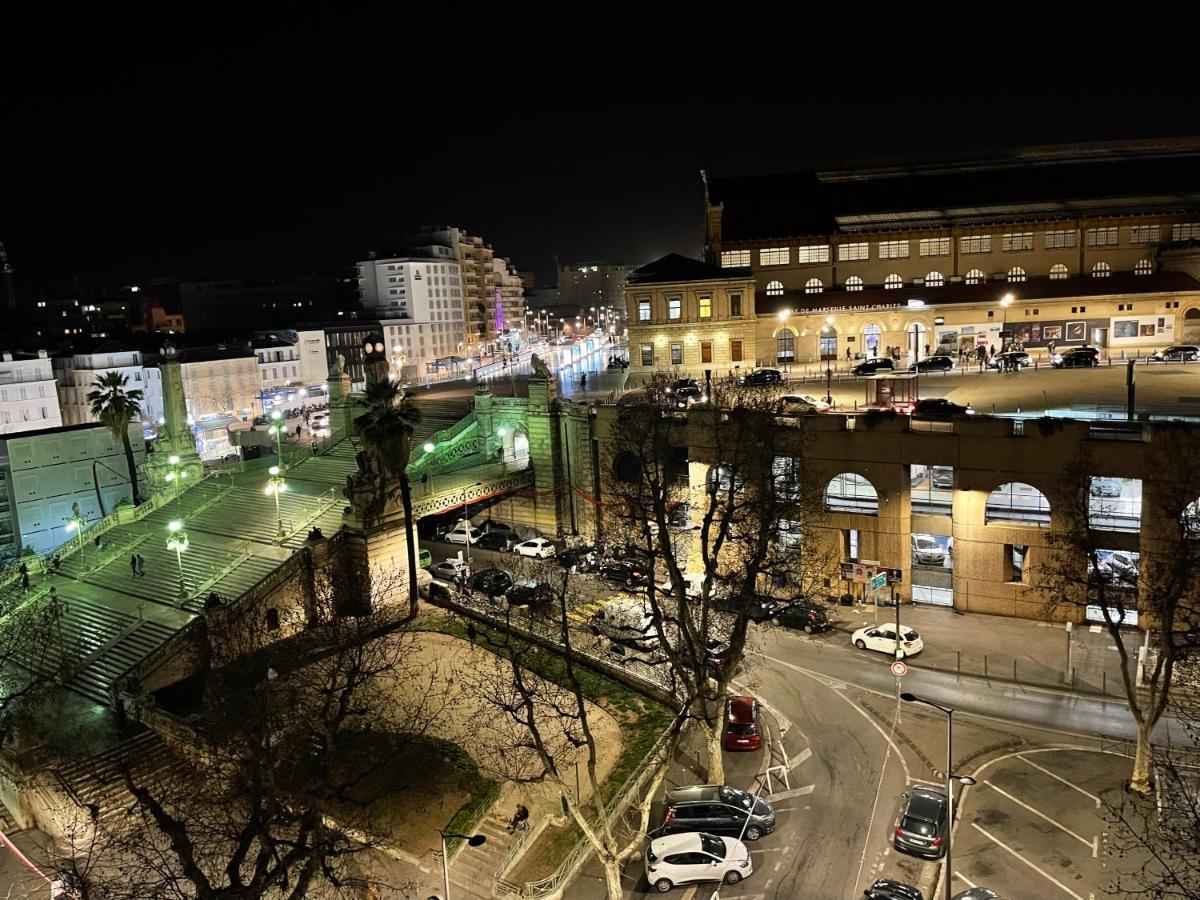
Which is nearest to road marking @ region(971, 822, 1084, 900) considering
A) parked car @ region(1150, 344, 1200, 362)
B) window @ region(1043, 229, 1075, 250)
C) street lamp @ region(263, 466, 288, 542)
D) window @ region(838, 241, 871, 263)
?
street lamp @ region(263, 466, 288, 542)

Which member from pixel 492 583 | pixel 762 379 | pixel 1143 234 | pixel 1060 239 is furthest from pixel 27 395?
pixel 1143 234

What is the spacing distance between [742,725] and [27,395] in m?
68.3

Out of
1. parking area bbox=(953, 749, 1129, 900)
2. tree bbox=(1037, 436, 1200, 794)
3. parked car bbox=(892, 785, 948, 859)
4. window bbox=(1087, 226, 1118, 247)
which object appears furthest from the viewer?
window bbox=(1087, 226, 1118, 247)

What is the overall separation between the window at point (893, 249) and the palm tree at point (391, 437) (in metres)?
51.3

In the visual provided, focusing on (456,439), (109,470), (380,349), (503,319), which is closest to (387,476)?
(380,349)

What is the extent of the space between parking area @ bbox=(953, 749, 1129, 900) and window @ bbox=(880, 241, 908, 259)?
5636 centimetres

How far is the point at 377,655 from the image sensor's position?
3569 cm

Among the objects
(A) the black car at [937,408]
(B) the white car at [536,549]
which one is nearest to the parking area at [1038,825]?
(A) the black car at [937,408]

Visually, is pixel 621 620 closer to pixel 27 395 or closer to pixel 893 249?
pixel 893 249

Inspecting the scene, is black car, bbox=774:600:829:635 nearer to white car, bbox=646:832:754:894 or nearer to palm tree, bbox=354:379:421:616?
white car, bbox=646:832:754:894

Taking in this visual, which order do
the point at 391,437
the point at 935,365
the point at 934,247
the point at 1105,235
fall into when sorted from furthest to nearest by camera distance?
the point at 934,247
the point at 1105,235
the point at 935,365
the point at 391,437

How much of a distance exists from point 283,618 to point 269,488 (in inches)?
452

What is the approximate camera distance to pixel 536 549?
5153cm

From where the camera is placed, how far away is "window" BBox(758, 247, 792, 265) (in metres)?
78.5
